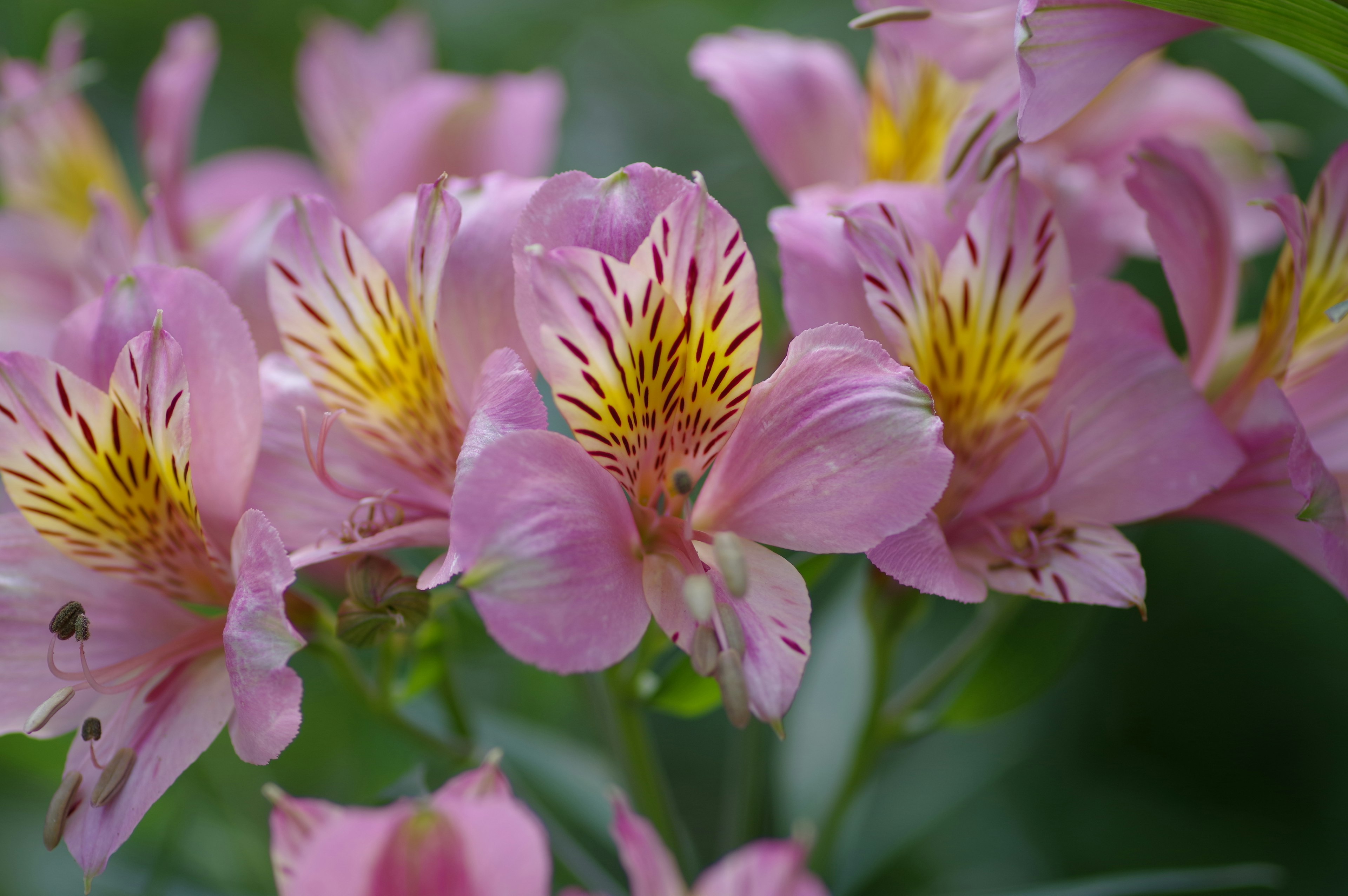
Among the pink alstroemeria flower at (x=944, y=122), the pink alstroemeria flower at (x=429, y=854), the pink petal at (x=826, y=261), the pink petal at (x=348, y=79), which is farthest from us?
the pink petal at (x=348, y=79)

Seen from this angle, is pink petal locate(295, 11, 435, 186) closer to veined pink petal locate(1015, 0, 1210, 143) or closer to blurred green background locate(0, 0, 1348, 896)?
blurred green background locate(0, 0, 1348, 896)

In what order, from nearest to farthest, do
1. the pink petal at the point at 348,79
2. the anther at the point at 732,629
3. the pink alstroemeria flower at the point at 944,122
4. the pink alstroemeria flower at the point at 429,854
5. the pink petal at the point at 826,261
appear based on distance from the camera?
the pink alstroemeria flower at the point at 429,854
the anther at the point at 732,629
the pink petal at the point at 826,261
the pink alstroemeria flower at the point at 944,122
the pink petal at the point at 348,79

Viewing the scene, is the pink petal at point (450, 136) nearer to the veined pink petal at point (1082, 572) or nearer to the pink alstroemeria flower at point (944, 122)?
the pink alstroemeria flower at point (944, 122)

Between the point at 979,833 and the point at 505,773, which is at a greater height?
the point at 505,773

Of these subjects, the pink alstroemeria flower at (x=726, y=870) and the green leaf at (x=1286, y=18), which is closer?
the pink alstroemeria flower at (x=726, y=870)

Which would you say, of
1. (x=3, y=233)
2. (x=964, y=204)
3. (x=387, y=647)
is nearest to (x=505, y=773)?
(x=387, y=647)

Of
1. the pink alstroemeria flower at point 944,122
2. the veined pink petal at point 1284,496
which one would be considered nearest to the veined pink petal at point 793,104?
the pink alstroemeria flower at point 944,122

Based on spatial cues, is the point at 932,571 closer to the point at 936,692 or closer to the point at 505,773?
the point at 936,692
